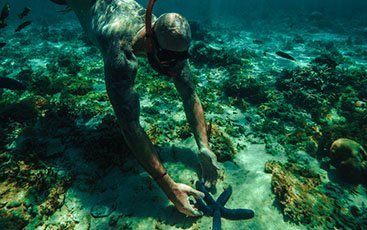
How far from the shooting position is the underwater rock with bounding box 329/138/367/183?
4.60 meters

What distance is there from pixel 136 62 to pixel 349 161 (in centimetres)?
Result: 461

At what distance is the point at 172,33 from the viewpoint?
8.98 ft

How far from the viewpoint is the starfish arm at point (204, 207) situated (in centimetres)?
353

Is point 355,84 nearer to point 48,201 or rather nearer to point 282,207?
point 282,207

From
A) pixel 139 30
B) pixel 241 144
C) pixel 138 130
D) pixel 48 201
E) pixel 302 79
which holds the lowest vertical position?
pixel 48 201

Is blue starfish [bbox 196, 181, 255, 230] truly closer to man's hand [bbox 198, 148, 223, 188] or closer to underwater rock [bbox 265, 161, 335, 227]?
man's hand [bbox 198, 148, 223, 188]

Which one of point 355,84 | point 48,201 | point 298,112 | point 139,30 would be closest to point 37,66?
point 48,201

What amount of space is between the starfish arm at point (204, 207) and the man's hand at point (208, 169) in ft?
1.83

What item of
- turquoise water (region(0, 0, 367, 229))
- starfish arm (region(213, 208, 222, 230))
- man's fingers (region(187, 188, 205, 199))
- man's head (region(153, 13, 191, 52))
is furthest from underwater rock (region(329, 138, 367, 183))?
man's head (region(153, 13, 191, 52))

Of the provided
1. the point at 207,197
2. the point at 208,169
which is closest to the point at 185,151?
the point at 208,169

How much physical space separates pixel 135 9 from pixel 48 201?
3.67 m

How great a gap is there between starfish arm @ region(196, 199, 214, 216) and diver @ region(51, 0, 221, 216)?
98mm

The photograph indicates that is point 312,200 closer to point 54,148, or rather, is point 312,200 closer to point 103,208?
point 103,208

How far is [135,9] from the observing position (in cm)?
396
